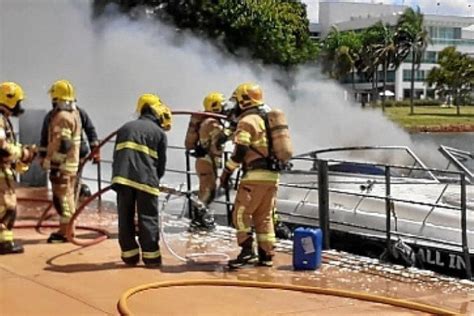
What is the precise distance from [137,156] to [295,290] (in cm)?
181

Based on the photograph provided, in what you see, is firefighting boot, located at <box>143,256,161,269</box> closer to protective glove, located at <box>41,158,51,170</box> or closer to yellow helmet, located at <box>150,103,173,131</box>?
yellow helmet, located at <box>150,103,173,131</box>

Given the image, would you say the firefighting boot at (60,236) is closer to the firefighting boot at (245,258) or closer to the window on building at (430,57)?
the firefighting boot at (245,258)

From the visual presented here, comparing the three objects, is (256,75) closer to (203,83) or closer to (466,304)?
(203,83)

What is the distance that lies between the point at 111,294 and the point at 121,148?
1439 mm

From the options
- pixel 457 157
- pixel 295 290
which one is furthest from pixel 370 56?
pixel 295 290

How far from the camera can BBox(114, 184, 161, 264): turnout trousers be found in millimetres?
7793

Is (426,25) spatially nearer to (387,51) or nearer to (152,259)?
(387,51)

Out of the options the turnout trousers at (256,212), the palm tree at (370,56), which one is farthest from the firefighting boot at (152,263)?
the palm tree at (370,56)

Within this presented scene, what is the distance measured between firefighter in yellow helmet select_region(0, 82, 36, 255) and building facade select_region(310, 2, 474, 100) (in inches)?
2918

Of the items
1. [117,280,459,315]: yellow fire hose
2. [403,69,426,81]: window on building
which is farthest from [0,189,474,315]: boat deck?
[403,69,426,81]: window on building

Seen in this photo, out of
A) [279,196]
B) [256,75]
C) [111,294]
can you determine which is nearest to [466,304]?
[111,294]

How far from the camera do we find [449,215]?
390 inches

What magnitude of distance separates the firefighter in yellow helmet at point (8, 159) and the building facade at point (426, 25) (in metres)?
74.1

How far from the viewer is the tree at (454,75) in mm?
72812
